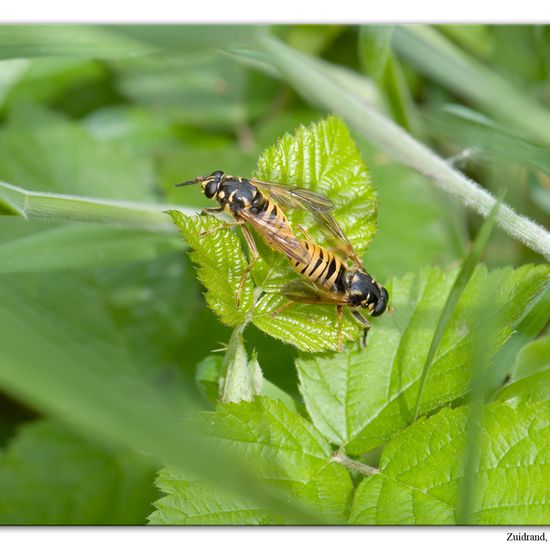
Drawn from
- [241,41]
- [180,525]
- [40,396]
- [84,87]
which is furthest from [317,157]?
[84,87]

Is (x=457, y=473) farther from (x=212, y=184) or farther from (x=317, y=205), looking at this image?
(x=212, y=184)

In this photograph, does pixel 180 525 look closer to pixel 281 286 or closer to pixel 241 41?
pixel 281 286

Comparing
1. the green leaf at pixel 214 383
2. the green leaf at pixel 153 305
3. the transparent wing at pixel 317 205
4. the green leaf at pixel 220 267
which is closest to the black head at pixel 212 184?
the transparent wing at pixel 317 205

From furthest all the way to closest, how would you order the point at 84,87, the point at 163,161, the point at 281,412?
1. the point at 84,87
2. the point at 163,161
3. the point at 281,412

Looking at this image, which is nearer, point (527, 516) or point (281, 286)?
point (527, 516)

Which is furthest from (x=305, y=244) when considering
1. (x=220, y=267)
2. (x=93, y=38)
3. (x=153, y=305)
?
(x=153, y=305)

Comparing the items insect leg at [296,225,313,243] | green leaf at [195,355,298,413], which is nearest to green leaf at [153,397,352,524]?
green leaf at [195,355,298,413]
